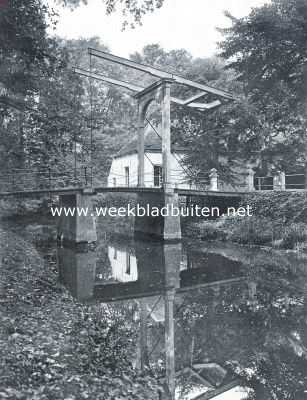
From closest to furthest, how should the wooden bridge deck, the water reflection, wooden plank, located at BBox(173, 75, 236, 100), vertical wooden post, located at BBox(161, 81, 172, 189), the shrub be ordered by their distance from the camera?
the water reflection → the shrub → the wooden bridge deck → wooden plank, located at BBox(173, 75, 236, 100) → vertical wooden post, located at BBox(161, 81, 172, 189)

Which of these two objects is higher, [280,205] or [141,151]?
[141,151]

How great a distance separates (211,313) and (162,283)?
2822 mm

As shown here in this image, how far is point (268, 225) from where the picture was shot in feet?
53.8

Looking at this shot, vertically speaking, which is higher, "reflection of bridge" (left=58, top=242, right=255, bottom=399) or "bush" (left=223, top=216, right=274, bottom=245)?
"bush" (left=223, top=216, right=274, bottom=245)

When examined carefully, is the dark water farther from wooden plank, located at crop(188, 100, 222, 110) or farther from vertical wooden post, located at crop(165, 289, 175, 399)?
wooden plank, located at crop(188, 100, 222, 110)

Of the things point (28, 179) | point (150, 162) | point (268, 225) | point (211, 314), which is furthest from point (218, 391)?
point (150, 162)

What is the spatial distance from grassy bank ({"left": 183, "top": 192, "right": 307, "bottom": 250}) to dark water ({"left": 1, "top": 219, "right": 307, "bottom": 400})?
103 cm

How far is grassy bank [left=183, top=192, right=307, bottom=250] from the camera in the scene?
1494 centimetres

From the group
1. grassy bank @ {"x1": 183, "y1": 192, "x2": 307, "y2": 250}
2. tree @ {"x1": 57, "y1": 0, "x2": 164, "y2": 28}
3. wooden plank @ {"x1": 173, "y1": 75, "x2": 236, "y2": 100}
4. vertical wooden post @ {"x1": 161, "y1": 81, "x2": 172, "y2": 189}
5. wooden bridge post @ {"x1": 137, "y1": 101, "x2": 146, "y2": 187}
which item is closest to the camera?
tree @ {"x1": 57, "y1": 0, "x2": 164, "y2": 28}

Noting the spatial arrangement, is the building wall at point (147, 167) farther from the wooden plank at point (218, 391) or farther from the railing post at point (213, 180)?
the wooden plank at point (218, 391)

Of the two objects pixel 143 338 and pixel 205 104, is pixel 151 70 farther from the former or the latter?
pixel 143 338

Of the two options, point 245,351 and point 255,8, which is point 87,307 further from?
point 255,8

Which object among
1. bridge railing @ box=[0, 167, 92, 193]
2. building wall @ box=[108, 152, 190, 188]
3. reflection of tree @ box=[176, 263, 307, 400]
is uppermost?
building wall @ box=[108, 152, 190, 188]

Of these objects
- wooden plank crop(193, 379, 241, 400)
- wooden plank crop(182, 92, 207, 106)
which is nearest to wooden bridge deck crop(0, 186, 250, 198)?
wooden plank crop(182, 92, 207, 106)
